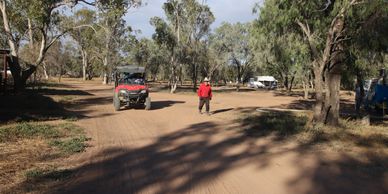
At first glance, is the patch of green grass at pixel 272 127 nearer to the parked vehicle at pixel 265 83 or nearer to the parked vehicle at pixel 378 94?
the parked vehicle at pixel 378 94

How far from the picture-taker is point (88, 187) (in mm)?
7152

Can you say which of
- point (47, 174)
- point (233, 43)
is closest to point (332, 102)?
point (47, 174)

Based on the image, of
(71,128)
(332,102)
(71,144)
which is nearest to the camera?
(71,144)

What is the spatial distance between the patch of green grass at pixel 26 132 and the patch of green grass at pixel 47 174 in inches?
142

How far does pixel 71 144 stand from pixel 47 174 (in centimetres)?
315

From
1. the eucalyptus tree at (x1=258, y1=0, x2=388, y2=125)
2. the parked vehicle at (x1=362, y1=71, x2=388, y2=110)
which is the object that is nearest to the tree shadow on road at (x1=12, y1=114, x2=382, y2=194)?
the eucalyptus tree at (x1=258, y1=0, x2=388, y2=125)

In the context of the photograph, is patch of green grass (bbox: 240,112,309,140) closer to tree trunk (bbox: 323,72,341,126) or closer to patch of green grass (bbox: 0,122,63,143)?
tree trunk (bbox: 323,72,341,126)

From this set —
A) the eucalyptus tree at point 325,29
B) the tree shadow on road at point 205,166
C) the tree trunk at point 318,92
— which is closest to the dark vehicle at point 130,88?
the eucalyptus tree at point 325,29

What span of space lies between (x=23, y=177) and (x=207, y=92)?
13.0 metres

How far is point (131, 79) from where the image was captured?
22547mm

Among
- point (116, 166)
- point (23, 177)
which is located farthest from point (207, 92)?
point (23, 177)

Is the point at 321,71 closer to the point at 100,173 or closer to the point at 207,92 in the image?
the point at 207,92

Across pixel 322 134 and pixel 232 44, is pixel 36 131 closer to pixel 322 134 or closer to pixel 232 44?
pixel 322 134

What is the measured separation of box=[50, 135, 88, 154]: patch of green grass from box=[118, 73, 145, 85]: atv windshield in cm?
1062
